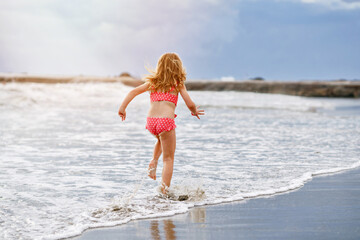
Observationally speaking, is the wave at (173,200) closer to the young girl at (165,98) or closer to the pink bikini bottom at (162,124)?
the young girl at (165,98)

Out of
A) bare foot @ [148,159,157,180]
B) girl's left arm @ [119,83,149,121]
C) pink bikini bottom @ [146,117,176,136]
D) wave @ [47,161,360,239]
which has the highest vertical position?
girl's left arm @ [119,83,149,121]

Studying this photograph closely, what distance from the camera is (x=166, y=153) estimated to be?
4445mm

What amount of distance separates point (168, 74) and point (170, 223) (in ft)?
4.50

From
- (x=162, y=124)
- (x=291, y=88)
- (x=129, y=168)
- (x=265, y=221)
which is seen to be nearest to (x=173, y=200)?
(x=162, y=124)

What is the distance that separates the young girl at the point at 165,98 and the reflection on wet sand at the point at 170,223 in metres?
0.64

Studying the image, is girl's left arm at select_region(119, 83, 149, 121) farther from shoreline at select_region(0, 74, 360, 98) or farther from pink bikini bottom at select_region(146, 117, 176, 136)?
shoreline at select_region(0, 74, 360, 98)

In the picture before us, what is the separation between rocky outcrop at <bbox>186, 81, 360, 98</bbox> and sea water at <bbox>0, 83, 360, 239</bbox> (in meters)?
18.2

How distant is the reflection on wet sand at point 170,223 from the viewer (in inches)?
123

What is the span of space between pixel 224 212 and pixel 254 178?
1.40 meters

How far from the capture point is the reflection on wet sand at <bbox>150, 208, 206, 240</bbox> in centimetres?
313

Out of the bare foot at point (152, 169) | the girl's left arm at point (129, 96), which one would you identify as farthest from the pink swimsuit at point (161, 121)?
the bare foot at point (152, 169)

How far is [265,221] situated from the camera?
3432 millimetres

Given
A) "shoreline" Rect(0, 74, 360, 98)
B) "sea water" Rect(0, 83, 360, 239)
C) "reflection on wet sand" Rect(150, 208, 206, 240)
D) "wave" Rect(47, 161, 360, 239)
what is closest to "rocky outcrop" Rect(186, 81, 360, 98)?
"shoreline" Rect(0, 74, 360, 98)

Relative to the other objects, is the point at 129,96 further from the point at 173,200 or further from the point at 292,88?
the point at 292,88
